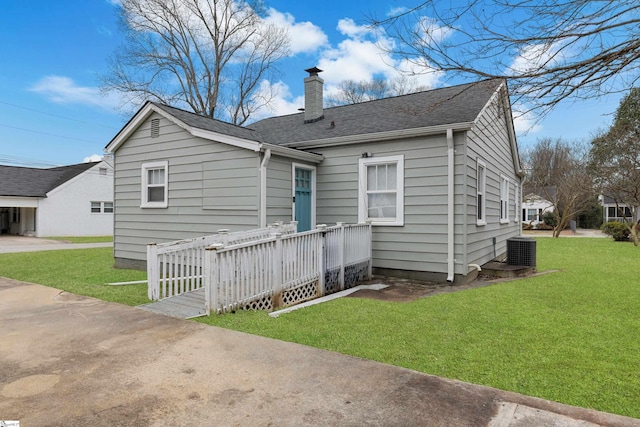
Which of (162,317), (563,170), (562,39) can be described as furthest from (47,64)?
(563,170)

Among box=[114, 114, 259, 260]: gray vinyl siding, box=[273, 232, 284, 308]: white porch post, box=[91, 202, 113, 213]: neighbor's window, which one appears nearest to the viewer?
box=[273, 232, 284, 308]: white porch post

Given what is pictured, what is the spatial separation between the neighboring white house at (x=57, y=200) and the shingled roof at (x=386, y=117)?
1802cm

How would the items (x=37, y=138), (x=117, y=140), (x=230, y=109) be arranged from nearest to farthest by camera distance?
(x=117, y=140)
(x=230, y=109)
(x=37, y=138)

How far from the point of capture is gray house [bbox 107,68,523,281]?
7.80 metres

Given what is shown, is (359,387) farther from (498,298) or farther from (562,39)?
(498,298)

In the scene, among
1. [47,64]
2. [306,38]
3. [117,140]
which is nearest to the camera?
[117,140]

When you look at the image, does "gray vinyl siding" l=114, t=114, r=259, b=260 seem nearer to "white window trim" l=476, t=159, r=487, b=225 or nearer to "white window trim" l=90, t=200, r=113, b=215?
"white window trim" l=476, t=159, r=487, b=225

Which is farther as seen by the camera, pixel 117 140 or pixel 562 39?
pixel 117 140

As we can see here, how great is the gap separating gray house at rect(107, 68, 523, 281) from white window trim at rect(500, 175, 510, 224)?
130 centimetres

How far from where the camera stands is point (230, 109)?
79.0 feet

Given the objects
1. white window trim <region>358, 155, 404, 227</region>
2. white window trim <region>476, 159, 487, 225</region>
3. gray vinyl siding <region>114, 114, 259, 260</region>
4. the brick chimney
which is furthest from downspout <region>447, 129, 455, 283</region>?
the brick chimney

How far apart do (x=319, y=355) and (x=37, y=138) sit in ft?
141

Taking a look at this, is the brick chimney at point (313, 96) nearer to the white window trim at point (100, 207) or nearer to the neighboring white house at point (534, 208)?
the white window trim at point (100, 207)

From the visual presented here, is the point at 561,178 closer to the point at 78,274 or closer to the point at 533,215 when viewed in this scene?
the point at 533,215
